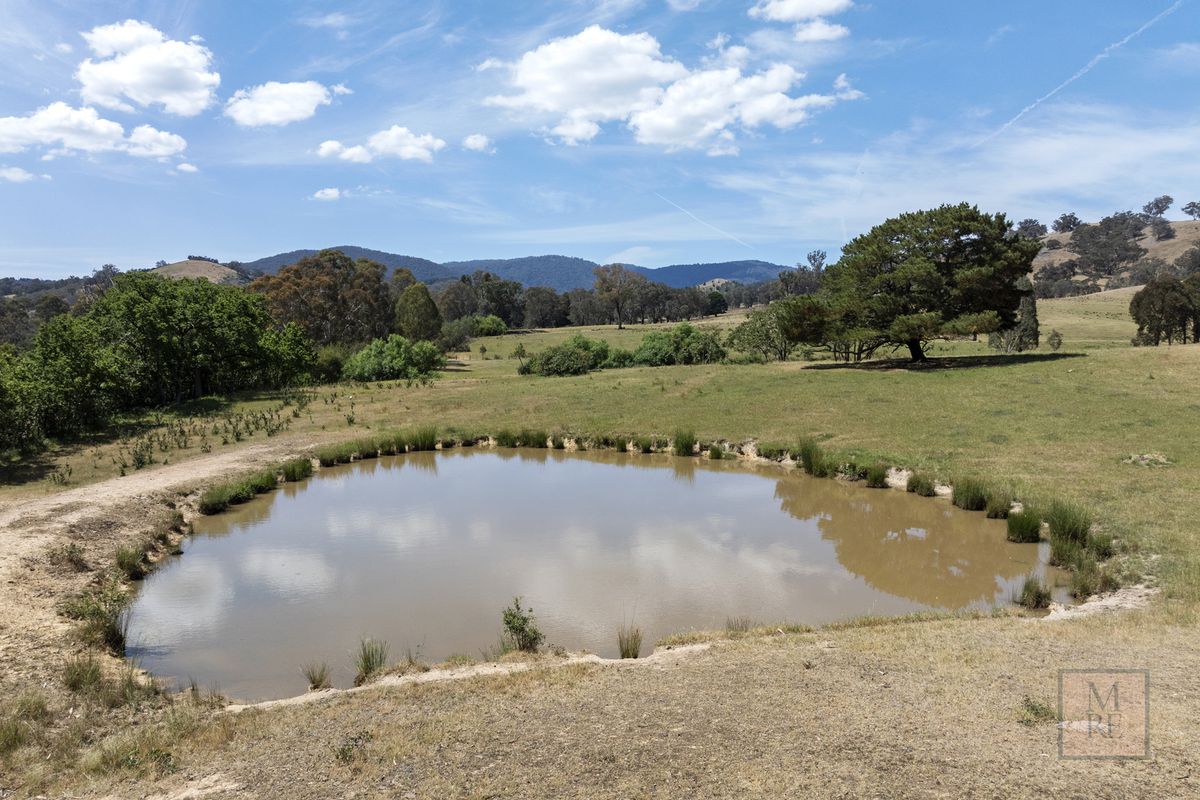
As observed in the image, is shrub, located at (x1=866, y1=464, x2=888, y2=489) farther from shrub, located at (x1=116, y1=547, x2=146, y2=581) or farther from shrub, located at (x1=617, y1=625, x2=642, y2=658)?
shrub, located at (x1=116, y1=547, x2=146, y2=581)

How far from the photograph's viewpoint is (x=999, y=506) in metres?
16.1

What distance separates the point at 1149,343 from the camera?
174 feet

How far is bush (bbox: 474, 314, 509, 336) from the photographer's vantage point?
3937 inches

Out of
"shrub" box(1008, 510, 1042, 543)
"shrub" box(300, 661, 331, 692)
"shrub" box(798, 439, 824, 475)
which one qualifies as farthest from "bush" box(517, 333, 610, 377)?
"shrub" box(300, 661, 331, 692)

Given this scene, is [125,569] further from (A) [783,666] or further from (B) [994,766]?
(B) [994,766]

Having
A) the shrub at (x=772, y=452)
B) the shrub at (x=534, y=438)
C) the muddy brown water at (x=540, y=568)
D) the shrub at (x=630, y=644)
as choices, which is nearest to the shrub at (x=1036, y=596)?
the muddy brown water at (x=540, y=568)

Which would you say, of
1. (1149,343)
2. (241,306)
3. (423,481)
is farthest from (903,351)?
(241,306)

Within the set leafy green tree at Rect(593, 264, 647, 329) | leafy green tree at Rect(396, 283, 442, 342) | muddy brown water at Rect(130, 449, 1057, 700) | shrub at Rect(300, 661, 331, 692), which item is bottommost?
muddy brown water at Rect(130, 449, 1057, 700)

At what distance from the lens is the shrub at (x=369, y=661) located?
30.6 feet

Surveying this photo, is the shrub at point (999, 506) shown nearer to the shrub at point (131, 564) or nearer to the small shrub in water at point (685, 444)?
the small shrub in water at point (685, 444)

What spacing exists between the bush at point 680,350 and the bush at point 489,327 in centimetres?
4762

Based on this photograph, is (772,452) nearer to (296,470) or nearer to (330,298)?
(296,470)

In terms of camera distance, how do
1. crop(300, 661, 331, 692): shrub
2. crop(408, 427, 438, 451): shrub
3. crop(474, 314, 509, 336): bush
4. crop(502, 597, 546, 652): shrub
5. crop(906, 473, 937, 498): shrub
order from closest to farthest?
crop(300, 661, 331, 692): shrub < crop(502, 597, 546, 652): shrub < crop(906, 473, 937, 498): shrub < crop(408, 427, 438, 451): shrub < crop(474, 314, 509, 336): bush

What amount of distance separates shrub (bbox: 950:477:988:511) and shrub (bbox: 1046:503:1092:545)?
2.69 meters
